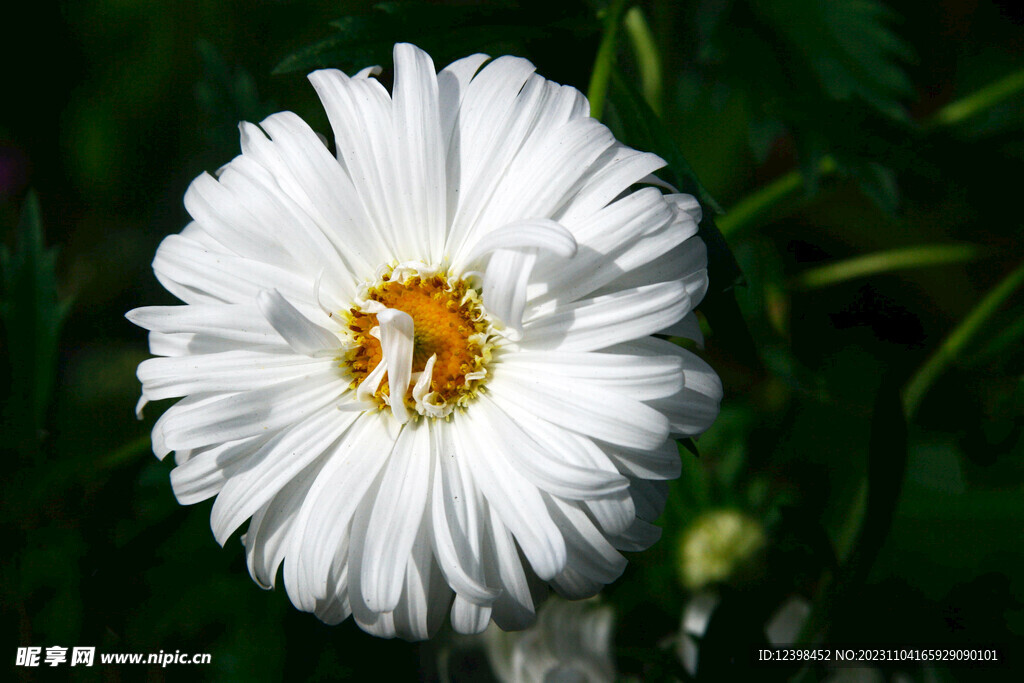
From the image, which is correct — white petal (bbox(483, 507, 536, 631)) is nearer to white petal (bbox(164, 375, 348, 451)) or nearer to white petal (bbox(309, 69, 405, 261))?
white petal (bbox(164, 375, 348, 451))

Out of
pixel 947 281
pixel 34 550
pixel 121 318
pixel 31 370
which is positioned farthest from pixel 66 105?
pixel 947 281

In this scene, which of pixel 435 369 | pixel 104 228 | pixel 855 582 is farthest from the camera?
pixel 104 228

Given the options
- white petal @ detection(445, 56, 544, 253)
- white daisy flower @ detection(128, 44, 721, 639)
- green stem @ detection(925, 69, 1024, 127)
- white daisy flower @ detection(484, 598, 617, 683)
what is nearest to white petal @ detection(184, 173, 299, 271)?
white daisy flower @ detection(128, 44, 721, 639)

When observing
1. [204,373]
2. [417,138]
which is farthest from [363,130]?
[204,373]

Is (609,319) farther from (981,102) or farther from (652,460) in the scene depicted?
(981,102)

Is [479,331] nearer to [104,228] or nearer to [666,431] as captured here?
[666,431]
